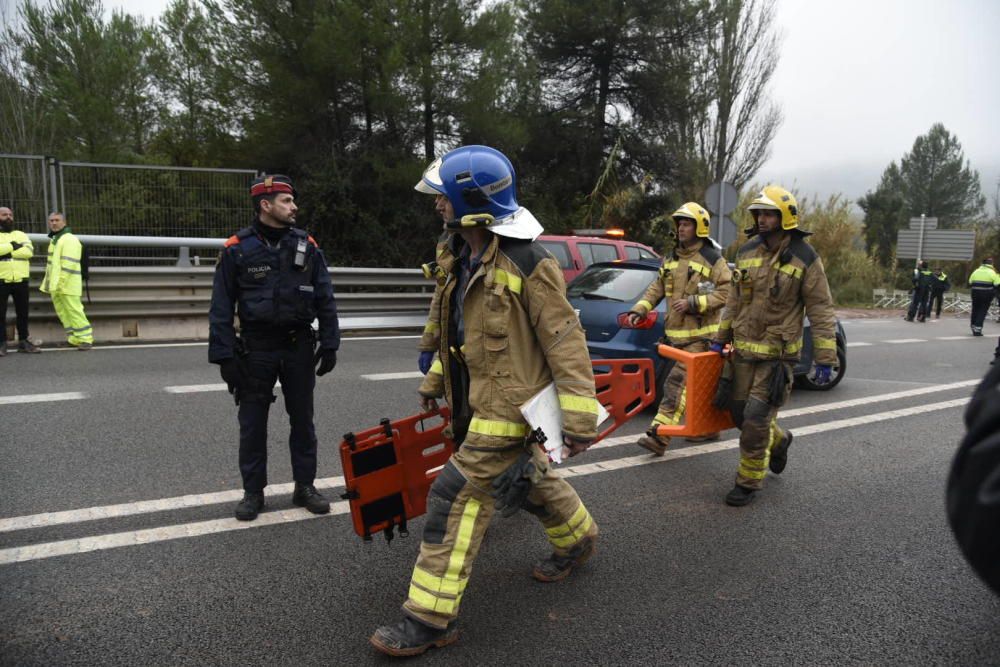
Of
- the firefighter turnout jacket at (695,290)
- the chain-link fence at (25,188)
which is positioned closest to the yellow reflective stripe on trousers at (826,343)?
the firefighter turnout jacket at (695,290)

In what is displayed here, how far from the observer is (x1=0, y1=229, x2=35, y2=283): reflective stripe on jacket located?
30.7ft

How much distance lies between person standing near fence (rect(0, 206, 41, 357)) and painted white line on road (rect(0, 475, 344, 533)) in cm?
624

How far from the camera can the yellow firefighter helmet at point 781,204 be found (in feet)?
15.5

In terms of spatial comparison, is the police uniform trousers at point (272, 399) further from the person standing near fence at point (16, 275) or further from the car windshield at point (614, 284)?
the person standing near fence at point (16, 275)

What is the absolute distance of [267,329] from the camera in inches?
167

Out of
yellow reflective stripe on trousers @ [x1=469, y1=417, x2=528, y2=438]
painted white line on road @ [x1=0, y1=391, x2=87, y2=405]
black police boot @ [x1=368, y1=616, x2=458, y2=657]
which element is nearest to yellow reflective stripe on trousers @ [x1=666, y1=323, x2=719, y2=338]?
yellow reflective stripe on trousers @ [x1=469, y1=417, x2=528, y2=438]

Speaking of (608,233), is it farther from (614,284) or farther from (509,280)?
(509,280)

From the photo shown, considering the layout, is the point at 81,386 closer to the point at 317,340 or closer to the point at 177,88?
the point at 317,340

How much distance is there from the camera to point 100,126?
19.6 metres

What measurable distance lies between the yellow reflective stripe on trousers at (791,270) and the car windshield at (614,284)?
250 cm

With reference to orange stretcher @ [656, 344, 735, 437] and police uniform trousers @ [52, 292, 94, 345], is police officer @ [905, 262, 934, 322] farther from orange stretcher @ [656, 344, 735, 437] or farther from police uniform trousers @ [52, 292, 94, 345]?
police uniform trousers @ [52, 292, 94, 345]

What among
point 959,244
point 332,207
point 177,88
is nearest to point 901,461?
point 332,207

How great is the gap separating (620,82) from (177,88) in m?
12.3

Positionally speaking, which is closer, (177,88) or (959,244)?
(177,88)
